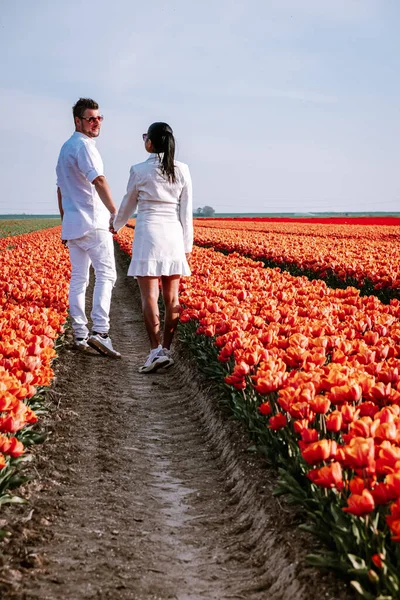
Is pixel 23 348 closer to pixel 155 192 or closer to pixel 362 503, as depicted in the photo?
pixel 155 192

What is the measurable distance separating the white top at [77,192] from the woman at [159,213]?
18.7 inches

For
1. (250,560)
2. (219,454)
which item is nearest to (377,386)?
(250,560)

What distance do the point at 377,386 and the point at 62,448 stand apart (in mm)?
2362

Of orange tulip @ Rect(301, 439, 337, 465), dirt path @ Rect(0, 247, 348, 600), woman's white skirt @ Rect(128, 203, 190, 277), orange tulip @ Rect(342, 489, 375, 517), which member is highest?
woman's white skirt @ Rect(128, 203, 190, 277)

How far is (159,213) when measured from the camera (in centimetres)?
626

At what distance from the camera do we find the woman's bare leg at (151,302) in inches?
255

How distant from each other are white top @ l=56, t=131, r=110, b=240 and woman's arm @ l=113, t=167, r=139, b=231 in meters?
0.47

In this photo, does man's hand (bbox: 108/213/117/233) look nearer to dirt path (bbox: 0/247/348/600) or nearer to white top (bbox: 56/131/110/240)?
white top (bbox: 56/131/110/240)

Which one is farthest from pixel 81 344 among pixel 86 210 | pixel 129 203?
pixel 129 203

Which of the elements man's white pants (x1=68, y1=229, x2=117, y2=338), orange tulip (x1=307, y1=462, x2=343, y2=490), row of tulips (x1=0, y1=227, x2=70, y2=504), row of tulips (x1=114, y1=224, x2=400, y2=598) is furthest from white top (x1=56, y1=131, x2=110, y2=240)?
orange tulip (x1=307, y1=462, x2=343, y2=490)

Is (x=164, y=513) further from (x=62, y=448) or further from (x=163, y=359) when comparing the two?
(x=163, y=359)

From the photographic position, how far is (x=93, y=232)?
6.81 m

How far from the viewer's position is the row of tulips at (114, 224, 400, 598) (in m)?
2.45

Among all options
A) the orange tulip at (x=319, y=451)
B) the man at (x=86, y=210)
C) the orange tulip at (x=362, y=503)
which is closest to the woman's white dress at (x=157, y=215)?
the man at (x=86, y=210)
